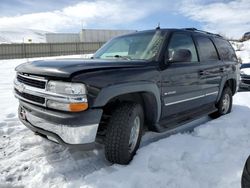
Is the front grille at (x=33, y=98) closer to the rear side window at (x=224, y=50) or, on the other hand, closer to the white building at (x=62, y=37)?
the rear side window at (x=224, y=50)

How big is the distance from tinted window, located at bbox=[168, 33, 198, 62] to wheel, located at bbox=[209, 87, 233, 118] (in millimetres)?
1533

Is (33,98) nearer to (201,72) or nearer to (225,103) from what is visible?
(201,72)

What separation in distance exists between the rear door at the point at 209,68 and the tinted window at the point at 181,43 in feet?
0.64

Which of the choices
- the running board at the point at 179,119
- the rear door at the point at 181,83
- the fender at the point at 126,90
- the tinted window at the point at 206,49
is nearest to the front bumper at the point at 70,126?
the fender at the point at 126,90

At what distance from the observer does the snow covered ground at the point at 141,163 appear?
9.31 ft

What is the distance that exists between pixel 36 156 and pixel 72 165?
1.78 ft

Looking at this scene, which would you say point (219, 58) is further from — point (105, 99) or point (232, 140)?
point (105, 99)

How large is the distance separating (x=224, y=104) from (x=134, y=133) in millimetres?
3184

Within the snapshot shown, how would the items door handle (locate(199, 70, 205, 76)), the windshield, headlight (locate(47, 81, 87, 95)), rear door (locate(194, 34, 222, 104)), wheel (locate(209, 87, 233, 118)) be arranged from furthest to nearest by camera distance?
1. wheel (locate(209, 87, 233, 118))
2. rear door (locate(194, 34, 222, 104))
3. door handle (locate(199, 70, 205, 76))
4. the windshield
5. headlight (locate(47, 81, 87, 95))

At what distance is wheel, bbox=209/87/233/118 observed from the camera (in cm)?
564

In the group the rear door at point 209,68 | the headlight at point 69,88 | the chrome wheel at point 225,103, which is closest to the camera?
the headlight at point 69,88

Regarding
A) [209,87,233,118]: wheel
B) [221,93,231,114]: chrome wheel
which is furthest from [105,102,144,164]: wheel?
[221,93,231,114]: chrome wheel

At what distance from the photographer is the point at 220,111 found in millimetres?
5652

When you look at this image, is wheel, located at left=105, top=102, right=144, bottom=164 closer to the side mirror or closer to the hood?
the hood
